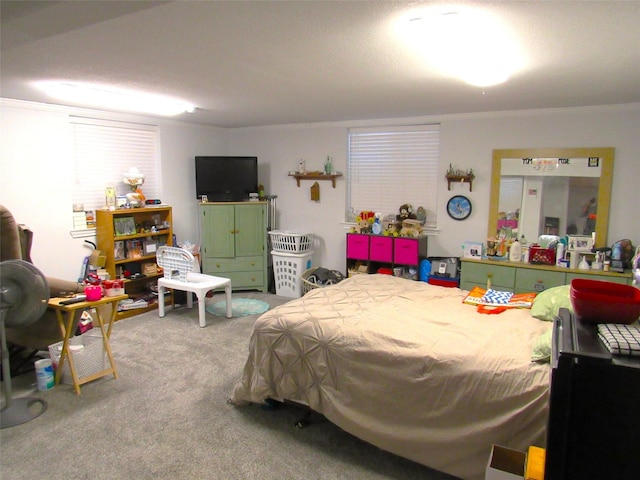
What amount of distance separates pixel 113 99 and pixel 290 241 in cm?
262

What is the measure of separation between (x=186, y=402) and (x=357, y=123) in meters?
3.80

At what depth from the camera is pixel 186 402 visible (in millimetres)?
2863

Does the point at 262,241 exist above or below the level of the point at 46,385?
above

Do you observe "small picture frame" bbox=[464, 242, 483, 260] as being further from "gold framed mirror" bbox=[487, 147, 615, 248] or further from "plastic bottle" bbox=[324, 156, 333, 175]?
"plastic bottle" bbox=[324, 156, 333, 175]

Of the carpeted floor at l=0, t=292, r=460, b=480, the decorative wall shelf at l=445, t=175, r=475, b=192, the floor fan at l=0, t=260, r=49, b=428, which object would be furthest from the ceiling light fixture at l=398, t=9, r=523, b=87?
the floor fan at l=0, t=260, r=49, b=428

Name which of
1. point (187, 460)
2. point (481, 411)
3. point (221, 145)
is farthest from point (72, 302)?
point (221, 145)

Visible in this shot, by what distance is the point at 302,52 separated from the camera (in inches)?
91.3

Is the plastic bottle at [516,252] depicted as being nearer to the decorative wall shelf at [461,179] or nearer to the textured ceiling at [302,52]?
the decorative wall shelf at [461,179]

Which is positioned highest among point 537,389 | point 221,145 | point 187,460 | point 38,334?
point 221,145

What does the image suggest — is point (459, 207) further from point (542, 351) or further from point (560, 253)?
point (542, 351)

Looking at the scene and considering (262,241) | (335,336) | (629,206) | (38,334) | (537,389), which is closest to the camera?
(537,389)

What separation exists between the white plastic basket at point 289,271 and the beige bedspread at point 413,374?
7.97 feet

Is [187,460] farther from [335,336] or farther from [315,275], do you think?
[315,275]

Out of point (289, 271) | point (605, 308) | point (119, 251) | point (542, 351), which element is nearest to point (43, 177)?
point (119, 251)
